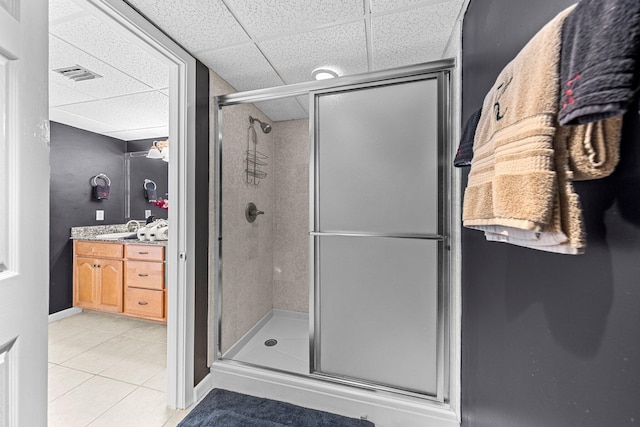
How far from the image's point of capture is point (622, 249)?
48cm

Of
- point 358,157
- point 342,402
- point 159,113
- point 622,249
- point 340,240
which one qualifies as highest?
point 159,113

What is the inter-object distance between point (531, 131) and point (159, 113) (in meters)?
3.15

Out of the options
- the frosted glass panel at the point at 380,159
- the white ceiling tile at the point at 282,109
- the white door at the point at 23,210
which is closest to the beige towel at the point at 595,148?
the frosted glass panel at the point at 380,159

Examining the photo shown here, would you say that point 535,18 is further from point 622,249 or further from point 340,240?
point 340,240

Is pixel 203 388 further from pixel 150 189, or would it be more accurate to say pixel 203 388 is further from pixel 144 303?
pixel 150 189

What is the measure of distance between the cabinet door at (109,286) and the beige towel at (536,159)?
368 centimetres

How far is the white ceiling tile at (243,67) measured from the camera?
169 centimetres

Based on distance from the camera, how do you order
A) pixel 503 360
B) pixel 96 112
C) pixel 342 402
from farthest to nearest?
1. pixel 96 112
2. pixel 342 402
3. pixel 503 360

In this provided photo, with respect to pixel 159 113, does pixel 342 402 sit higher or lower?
lower

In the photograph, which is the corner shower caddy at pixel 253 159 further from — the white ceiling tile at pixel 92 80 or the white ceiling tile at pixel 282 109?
the white ceiling tile at pixel 92 80

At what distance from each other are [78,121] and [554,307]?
13.8 ft

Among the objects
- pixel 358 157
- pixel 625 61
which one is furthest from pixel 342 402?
pixel 625 61

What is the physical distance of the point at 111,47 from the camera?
1.65 metres

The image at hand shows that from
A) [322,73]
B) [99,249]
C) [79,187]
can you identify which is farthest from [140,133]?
[322,73]
